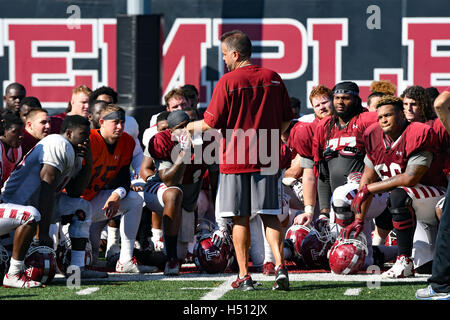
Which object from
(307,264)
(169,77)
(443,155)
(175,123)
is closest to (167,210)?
(175,123)

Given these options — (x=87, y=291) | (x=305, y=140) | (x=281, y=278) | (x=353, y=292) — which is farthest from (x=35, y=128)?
(x=353, y=292)

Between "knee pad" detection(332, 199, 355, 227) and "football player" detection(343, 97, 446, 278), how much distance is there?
173 millimetres

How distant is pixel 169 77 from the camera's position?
13047 millimetres

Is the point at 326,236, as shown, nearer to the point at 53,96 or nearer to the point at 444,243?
the point at 444,243

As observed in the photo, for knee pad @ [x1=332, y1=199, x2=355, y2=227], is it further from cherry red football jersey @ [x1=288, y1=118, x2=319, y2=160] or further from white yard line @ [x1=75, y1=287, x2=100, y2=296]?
white yard line @ [x1=75, y1=287, x2=100, y2=296]

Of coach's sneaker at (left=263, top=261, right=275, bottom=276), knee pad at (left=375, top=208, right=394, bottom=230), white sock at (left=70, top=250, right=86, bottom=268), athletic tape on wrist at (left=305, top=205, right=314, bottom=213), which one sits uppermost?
athletic tape on wrist at (left=305, top=205, right=314, bottom=213)

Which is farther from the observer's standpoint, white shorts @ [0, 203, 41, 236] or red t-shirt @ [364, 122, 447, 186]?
red t-shirt @ [364, 122, 447, 186]

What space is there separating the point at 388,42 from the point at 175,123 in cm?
622

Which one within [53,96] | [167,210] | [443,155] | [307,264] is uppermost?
[53,96]

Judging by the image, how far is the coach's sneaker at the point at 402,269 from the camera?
674cm

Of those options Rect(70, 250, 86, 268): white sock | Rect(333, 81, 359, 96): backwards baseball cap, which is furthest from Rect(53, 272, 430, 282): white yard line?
Rect(333, 81, 359, 96): backwards baseball cap

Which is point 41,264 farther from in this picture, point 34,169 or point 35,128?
point 35,128

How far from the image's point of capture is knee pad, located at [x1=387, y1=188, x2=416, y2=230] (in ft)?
22.6

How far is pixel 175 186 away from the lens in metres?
7.38
